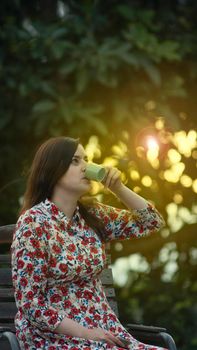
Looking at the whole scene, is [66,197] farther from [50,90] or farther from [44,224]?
[50,90]

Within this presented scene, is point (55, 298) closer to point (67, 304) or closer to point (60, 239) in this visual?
point (67, 304)

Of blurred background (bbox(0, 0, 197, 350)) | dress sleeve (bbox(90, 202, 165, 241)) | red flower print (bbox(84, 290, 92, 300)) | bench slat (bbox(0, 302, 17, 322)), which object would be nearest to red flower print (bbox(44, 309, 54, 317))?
red flower print (bbox(84, 290, 92, 300))

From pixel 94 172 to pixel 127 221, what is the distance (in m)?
0.40

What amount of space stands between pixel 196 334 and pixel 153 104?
5.61ft

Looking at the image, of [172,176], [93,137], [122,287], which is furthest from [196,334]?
[93,137]

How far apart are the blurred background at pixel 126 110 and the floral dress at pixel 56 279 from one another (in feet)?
6.17

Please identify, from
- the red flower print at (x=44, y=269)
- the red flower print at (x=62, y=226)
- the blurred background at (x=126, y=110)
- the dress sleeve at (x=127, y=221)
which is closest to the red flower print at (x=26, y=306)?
the red flower print at (x=44, y=269)

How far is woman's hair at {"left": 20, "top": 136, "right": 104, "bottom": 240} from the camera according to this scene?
14.0ft

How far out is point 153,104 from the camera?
22.8 feet

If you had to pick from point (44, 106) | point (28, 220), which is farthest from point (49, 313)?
point (44, 106)

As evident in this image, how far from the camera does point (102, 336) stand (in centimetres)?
411

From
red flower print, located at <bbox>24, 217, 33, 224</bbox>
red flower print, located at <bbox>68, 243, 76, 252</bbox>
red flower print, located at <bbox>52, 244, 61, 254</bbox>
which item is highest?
red flower print, located at <bbox>24, 217, 33, 224</bbox>

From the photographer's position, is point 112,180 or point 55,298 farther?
point 112,180

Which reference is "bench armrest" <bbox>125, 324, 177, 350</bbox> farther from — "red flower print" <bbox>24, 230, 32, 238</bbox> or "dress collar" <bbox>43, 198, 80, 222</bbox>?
"red flower print" <bbox>24, 230, 32, 238</bbox>
